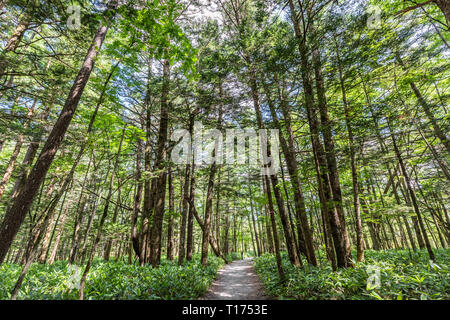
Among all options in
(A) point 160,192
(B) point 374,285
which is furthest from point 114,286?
(B) point 374,285

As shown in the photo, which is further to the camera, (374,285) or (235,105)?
(235,105)

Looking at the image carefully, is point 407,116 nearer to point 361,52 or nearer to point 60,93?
point 361,52

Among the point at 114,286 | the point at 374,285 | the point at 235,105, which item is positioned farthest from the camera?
the point at 235,105

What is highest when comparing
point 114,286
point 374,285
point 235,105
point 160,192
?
point 235,105

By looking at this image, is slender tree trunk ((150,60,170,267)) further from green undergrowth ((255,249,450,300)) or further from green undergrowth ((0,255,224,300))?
green undergrowth ((255,249,450,300))

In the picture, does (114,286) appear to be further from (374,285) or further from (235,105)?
(235,105)

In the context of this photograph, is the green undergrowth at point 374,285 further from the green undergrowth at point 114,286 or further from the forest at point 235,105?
the green undergrowth at point 114,286

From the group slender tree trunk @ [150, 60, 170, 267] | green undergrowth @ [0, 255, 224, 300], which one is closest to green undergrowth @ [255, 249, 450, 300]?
green undergrowth @ [0, 255, 224, 300]

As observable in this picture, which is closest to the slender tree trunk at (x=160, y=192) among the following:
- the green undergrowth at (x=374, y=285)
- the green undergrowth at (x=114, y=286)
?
the green undergrowth at (x=114, y=286)

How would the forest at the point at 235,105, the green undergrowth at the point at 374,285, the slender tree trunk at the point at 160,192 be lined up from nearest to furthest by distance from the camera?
1. the green undergrowth at the point at 374,285
2. the forest at the point at 235,105
3. the slender tree trunk at the point at 160,192

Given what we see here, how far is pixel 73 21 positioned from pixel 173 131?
683cm

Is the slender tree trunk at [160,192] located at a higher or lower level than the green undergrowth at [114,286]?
higher

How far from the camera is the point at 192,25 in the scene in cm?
963
